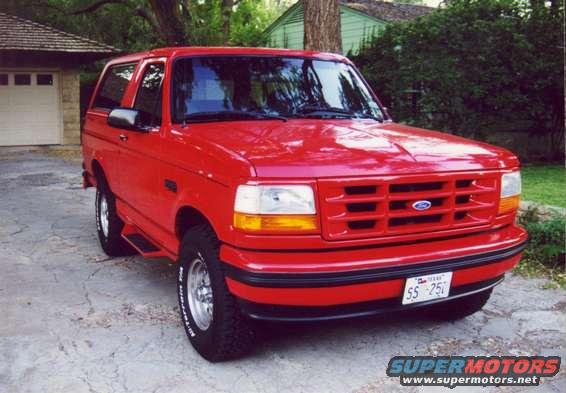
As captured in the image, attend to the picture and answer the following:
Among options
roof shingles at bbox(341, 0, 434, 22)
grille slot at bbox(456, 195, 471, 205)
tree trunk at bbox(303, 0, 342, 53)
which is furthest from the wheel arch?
roof shingles at bbox(341, 0, 434, 22)

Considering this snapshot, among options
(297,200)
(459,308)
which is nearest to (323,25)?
(459,308)

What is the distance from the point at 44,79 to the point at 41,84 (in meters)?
0.19

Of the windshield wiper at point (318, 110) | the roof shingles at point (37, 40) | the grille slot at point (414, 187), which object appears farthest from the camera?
the roof shingles at point (37, 40)

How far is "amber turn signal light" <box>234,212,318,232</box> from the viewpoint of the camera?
3201 mm

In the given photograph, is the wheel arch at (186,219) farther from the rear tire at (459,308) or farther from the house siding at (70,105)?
the house siding at (70,105)

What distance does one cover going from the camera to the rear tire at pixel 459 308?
4.36m

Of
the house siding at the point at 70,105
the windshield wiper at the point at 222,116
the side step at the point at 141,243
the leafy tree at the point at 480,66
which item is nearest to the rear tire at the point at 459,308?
the windshield wiper at the point at 222,116

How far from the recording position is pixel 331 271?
3.20 metres

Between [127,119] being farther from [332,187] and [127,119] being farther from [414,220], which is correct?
[414,220]

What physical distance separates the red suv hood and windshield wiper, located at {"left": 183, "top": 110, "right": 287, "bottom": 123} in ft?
0.37

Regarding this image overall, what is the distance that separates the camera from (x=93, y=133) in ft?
20.4

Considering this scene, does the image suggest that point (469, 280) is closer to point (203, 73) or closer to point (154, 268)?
point (203, 73)

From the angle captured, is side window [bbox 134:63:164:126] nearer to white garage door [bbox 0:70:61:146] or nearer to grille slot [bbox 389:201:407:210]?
grille slot [bbox 389:201:407:210]

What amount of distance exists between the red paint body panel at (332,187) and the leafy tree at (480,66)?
8918mm
